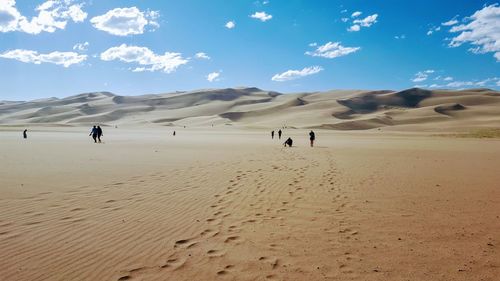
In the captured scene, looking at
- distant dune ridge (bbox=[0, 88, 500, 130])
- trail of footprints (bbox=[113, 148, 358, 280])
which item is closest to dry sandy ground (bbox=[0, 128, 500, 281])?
trail of footprints (bbox=[113, 148, 358, 280])

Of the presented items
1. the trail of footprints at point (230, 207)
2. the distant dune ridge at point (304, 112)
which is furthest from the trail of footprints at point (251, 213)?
the distant dune ridge at point (304, 112)

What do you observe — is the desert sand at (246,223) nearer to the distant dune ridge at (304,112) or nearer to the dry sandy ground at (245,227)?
the dry sandy ground at (245,227)

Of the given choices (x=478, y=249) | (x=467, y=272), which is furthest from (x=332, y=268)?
(x=478, y=249)

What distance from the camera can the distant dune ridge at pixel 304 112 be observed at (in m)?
105

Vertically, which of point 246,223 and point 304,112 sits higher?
point 304,112

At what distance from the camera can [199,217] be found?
8352 mm

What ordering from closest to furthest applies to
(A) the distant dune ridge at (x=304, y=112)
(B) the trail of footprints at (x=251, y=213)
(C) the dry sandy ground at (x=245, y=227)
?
(C) the dry sandy ground at (x=245, y=227) → (B) the trail of footprints at (x=251, y=213) → (A) the distant dune ridge at (x=304, y=112)

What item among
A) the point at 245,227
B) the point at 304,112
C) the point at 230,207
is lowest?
the point at 245,227

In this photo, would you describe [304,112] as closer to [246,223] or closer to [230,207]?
[230,207]

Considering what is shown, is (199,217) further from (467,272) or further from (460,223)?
(460,223)

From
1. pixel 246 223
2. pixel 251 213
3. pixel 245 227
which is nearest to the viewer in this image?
pixel 245 227

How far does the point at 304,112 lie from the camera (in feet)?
420

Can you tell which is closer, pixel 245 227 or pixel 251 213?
pixel 245 227

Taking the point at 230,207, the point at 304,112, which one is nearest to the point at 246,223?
the point at 230,207
